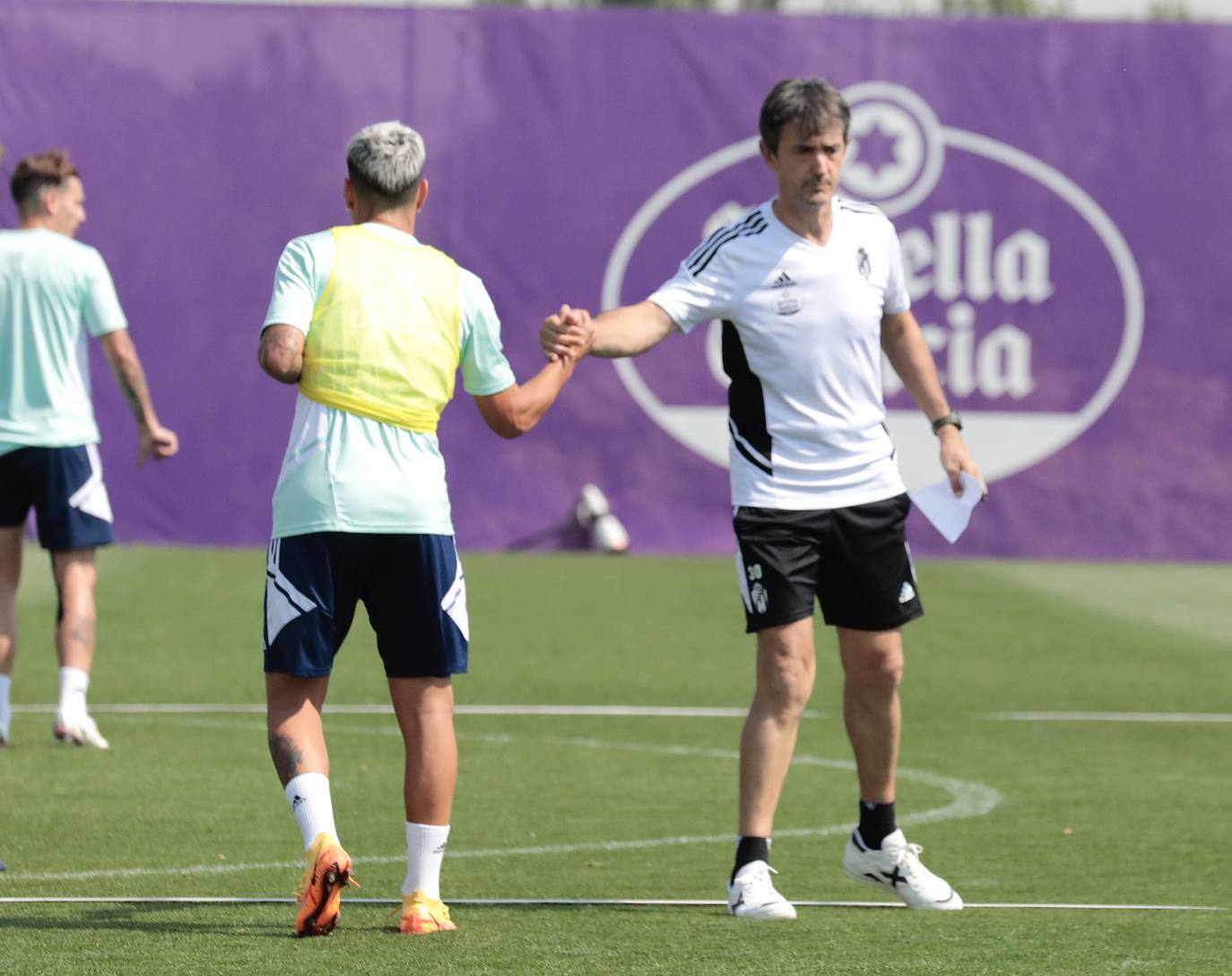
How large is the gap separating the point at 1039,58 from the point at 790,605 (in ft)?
37.1

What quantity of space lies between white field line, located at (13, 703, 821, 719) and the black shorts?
11.8 feet

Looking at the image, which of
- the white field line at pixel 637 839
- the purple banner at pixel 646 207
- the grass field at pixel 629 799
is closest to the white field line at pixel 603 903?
the grass field at pixel 629 799

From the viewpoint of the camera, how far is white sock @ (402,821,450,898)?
517 centimetres

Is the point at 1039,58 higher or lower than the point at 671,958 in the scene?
higher

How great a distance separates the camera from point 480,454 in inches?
630

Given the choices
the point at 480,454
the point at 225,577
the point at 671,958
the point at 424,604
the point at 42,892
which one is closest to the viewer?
the point at 671,958

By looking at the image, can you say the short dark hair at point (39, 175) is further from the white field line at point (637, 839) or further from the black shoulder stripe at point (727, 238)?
the black shoulder stripe at point (727, 238)

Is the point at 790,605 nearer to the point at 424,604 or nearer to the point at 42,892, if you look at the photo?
the point at 424,604

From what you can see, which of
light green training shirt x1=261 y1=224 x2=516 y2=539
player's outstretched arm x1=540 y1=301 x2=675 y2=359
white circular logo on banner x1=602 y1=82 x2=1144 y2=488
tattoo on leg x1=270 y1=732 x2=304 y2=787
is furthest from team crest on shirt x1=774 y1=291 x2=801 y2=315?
white circular logo on banner x1=602 y1=82 x2=1144 y2=488

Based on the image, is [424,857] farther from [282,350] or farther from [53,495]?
[53,495]

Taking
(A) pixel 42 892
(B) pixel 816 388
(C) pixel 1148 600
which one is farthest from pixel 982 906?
(C) pixel 1148 600

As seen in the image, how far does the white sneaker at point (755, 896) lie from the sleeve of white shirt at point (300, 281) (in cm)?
165

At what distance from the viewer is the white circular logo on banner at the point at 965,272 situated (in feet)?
52.6

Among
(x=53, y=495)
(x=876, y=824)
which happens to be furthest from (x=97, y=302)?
(x=876, y=824)
